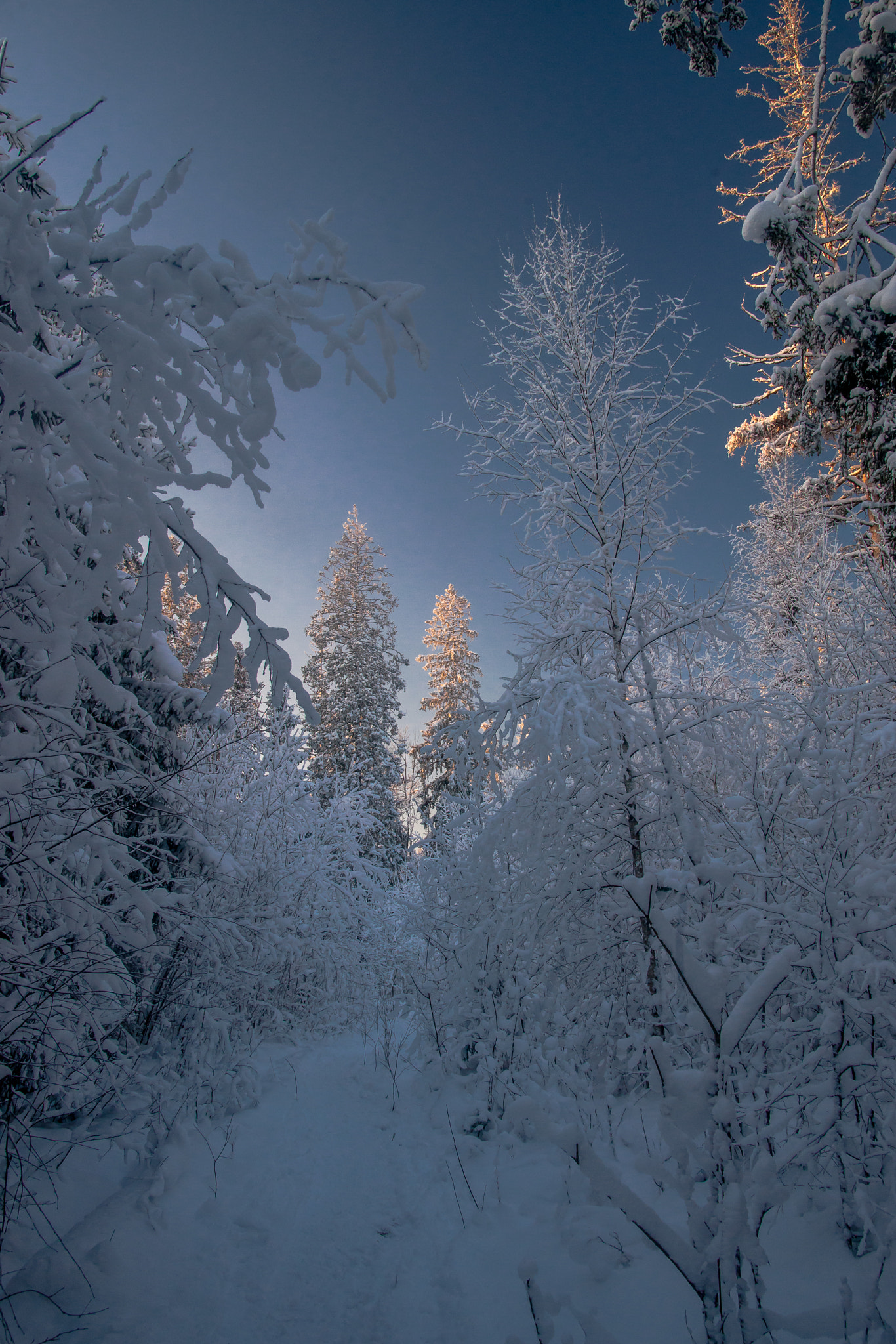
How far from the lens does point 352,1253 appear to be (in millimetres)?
3307

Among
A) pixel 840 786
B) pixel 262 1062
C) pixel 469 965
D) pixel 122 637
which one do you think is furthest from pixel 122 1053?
pixel 840 786

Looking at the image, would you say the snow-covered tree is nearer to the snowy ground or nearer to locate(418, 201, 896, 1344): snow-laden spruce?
locate(418, 201, 896, 1344): snow-laden spruce

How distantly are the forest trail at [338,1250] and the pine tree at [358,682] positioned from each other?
1006cm

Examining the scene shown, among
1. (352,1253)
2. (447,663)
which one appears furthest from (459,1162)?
(447,663)

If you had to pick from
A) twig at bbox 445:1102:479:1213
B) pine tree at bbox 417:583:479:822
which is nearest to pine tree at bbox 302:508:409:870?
pine tree at bbox 417:583:479:822

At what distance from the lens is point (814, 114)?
716 centimetres

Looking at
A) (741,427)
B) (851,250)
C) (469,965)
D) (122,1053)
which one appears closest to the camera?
(122,1053)

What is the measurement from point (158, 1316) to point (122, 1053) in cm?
271

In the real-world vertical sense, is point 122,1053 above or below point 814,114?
below

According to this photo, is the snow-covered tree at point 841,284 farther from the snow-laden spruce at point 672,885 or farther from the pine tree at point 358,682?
the pine tree at point 358,682

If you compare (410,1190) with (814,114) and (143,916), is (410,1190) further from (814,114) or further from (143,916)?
(814,114)

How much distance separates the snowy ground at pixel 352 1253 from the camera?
257cm

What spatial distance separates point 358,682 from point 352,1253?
48.9 feet

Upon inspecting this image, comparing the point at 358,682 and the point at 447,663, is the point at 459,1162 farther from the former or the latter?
the point at 447,663
